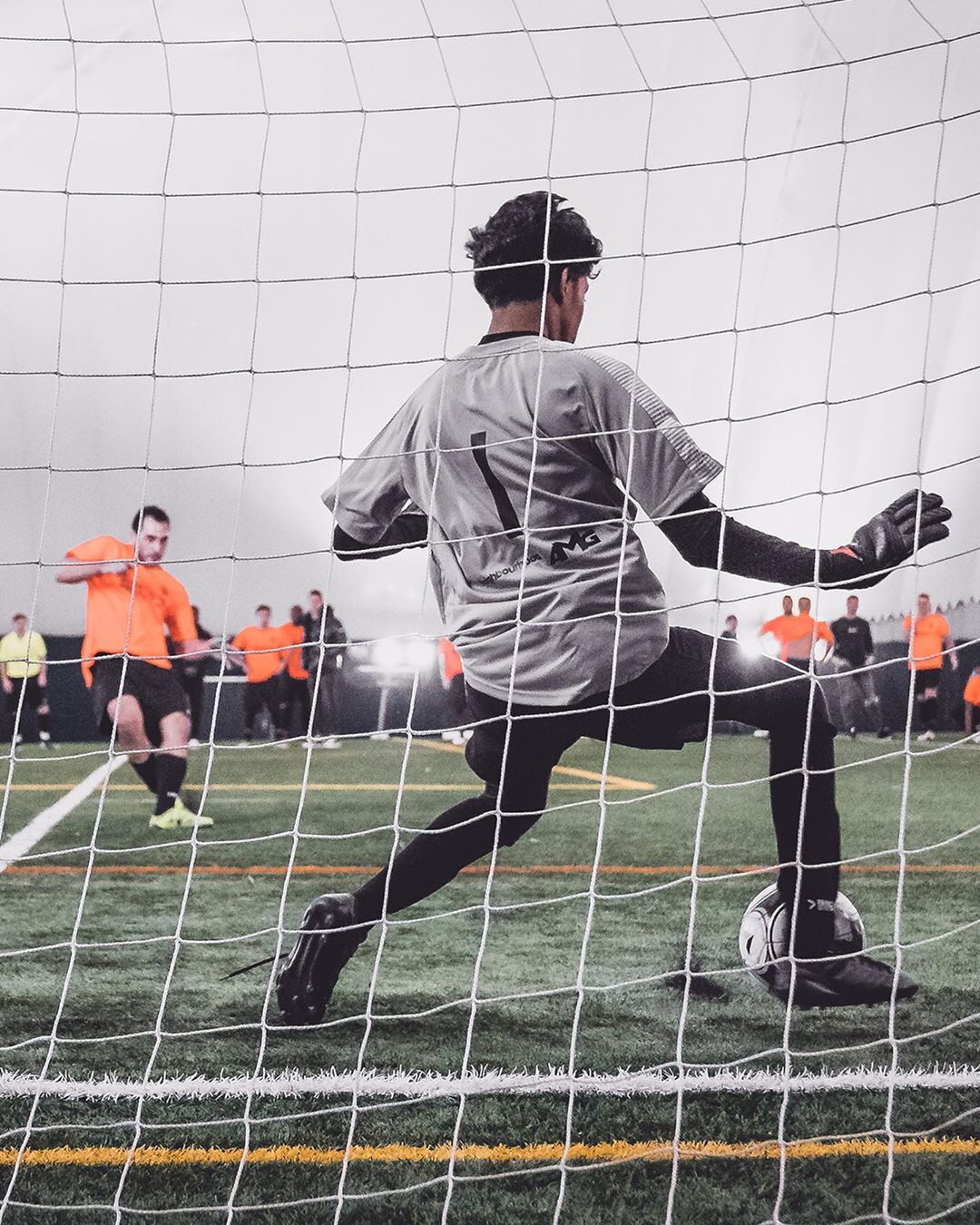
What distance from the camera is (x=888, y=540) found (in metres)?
2.20

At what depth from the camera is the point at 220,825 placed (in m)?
5.77

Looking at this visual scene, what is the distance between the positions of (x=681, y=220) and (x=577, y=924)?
40.0 feet

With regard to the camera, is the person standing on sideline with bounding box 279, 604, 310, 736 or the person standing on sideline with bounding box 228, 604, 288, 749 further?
the person standing on sideline with bounding box 279, 604, 310, 736

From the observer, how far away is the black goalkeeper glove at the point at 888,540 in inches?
85.7

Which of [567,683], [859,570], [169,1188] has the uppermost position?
Answer: [859,570]

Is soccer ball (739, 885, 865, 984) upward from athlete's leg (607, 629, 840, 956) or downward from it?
downward

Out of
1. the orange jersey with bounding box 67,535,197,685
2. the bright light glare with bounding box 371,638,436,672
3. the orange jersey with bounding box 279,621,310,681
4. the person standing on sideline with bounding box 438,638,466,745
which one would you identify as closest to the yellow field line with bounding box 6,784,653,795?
the person standing on sideline with bounding box 438,638,466,745

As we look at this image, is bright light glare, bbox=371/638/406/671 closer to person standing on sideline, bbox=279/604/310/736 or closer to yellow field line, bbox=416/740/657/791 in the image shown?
person standing on sideline, bbox=279/604/310/736

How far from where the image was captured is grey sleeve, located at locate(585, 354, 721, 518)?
2203mm

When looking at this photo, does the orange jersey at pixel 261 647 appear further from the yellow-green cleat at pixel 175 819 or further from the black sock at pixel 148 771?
the yellow-green cleat at pixel 175 819

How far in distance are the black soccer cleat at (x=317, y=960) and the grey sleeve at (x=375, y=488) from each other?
745 mm

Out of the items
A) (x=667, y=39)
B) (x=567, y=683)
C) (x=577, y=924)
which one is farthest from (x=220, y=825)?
(x=667, y=39)

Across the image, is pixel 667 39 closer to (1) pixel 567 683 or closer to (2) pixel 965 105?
(2) pixel 965 105

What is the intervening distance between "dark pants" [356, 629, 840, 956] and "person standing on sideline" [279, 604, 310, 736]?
9.14 metres
